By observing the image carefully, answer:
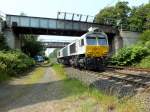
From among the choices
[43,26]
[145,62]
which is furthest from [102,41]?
[43,26]

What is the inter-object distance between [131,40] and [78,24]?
961 cm

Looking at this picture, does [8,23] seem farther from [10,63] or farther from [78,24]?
[10,63]

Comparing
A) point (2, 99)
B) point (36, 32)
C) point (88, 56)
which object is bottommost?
point (2, 99)

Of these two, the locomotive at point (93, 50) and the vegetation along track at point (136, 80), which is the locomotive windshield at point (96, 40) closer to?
the locomotive at point (93, 50)

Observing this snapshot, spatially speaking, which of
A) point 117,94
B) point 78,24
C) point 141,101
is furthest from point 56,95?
point 78,24

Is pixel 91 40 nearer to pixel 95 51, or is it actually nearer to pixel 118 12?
pixel 95 51

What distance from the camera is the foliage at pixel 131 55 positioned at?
1229 inches

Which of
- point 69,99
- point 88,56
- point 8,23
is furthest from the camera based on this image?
point 8,23

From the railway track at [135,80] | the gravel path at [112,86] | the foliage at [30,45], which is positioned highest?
the foliage at [30,45]

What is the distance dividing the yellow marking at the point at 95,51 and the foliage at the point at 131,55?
5.10 m

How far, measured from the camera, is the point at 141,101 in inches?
346

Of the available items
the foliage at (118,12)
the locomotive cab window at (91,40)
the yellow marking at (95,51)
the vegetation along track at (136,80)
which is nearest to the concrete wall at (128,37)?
A: the locomotive cab window at (91,40)

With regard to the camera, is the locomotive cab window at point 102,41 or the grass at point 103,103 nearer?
the grass at point 103,103

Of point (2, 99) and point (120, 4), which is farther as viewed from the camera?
point (120, 4)
